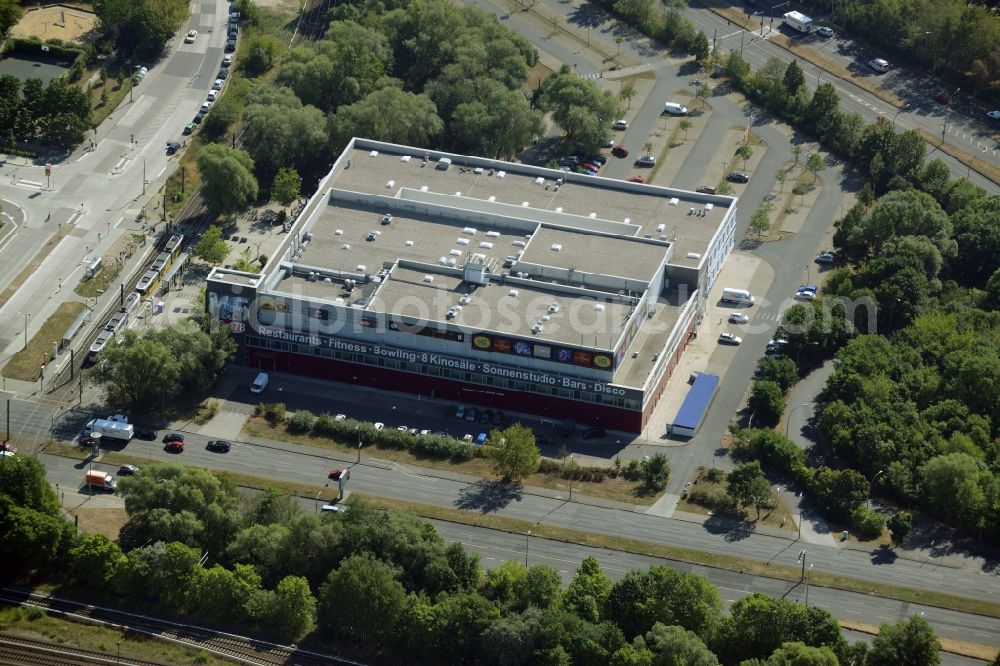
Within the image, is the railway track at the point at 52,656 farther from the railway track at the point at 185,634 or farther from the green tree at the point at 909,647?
the green tree at the point at 909,647

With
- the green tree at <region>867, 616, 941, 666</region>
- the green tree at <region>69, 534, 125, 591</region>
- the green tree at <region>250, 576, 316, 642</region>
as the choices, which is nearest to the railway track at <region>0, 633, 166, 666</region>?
the green tree at <region>69, 534, 125, 591</region>

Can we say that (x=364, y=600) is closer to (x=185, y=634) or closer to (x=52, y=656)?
(x=185, y=634)

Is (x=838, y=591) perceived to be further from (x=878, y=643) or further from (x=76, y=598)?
(x=76, y=598)

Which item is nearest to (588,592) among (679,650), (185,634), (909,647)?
(679,650)

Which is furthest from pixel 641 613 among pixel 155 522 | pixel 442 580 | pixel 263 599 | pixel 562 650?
pixel 155 522

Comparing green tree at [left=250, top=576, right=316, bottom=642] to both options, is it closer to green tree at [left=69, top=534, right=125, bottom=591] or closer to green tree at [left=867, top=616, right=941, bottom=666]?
green tree at [left=69, top=534, right=125, bottom=591]

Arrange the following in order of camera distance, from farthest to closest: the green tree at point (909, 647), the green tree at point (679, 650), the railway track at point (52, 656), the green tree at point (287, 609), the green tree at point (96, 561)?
the green tree at point (96, 561), the green tree at point (287, 609), the railway track at point (52, 656), the green tree at point (909, 647), the green tree at point (679, 650)

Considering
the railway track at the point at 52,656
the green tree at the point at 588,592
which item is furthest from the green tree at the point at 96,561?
the green tree at the point at 588,592
